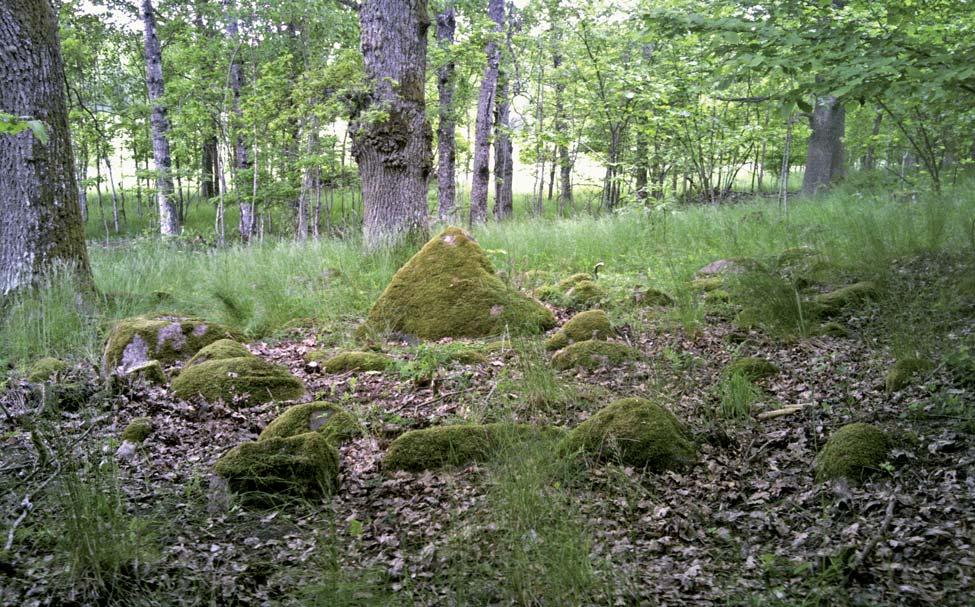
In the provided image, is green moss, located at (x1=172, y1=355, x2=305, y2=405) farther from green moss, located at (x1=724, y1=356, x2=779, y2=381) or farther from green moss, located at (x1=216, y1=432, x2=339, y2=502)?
green moss, located at (x1=724, y1=356, x2=779, y2=381)

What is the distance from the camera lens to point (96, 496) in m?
2.26

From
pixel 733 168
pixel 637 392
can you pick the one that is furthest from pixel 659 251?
Answer: pixel 733 168

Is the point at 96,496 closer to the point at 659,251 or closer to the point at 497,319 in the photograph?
the point at 497,319

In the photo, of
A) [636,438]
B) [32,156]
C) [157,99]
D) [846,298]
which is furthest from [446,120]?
[636,438]

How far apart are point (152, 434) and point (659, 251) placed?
19.6 feet

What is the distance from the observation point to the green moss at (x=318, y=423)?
11.3 feet

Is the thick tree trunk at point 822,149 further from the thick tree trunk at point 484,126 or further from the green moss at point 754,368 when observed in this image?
the green moss at point 754,368

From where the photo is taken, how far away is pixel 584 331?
489cm

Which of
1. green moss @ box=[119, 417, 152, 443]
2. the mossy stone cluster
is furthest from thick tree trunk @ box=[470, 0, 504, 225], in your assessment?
green moss @ box=[119, 417, 152, 443]

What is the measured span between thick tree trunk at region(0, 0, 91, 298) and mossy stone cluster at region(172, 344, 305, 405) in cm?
279

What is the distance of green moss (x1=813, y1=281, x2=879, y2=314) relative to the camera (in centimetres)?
491

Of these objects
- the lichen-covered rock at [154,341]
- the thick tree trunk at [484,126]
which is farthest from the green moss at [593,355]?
the thick tree trunk at [484,126]

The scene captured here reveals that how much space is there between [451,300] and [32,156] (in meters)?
4.11

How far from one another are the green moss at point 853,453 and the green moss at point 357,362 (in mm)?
2931
